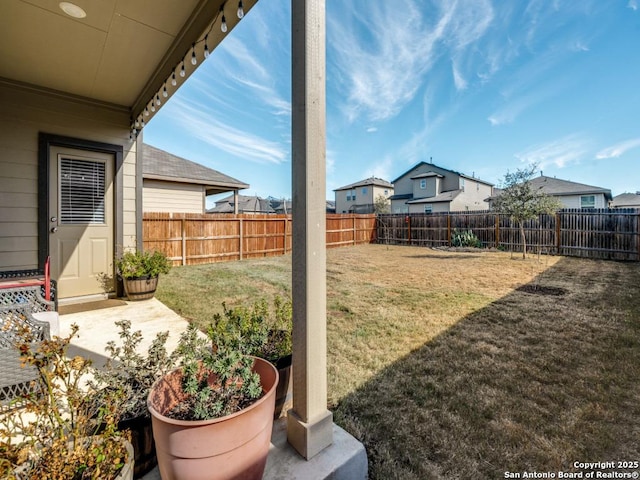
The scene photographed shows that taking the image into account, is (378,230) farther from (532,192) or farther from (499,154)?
(499,154)

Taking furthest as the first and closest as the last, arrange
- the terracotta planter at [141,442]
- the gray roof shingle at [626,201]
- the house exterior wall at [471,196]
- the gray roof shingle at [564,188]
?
the gray roof shingle at [626,201]
the house exterior wall at [471,196]
the gray roof shingle at [564,188]
the terracotta planter at [141,442]

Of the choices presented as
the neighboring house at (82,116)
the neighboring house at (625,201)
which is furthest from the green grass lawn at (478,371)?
the neighboring house at (625,201)

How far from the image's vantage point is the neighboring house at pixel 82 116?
233 centimetres

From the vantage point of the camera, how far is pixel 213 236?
912cm

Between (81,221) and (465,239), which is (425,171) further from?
(81,221)

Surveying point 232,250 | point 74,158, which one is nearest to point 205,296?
point 74,158

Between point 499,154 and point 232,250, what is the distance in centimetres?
1932

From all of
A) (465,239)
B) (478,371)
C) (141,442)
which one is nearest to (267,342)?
(141,442)

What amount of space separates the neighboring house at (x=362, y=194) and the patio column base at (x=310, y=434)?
25852 mm

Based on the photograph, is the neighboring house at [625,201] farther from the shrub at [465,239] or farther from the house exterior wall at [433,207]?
the shrub at [465,239]

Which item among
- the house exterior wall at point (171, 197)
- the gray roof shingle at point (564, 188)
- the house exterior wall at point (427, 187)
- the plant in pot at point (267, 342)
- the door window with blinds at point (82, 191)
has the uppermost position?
the house exterior wall at point (427, 187)

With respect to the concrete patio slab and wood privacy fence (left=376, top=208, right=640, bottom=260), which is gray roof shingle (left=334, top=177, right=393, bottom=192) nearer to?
wood privacy fence (left=376, top=208, right=640, bottom=260)

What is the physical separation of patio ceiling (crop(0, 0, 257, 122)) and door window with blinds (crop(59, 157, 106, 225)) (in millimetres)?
991

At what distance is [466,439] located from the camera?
5.44 ft
